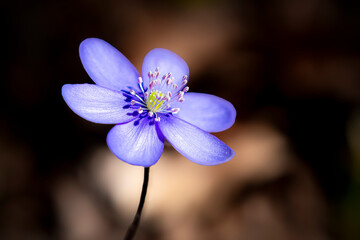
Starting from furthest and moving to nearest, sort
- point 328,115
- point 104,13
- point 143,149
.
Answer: point 104,13
point 328,115
point 143,149

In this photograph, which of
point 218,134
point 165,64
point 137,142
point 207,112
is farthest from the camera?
point 218,134

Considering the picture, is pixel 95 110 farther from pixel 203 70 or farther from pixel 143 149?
pixel 203 70

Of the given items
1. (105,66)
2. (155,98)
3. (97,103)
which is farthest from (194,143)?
(105,66)

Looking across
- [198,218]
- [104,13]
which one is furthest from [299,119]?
[104,13]

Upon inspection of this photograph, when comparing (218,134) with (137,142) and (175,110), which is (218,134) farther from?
(137,142)

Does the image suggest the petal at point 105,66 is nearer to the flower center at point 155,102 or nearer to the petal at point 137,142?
the flower center at point 155,102

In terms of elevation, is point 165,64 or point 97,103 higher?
point 165,64

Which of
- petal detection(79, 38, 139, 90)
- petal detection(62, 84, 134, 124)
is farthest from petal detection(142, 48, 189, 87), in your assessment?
petal detection(62, 84, 134, 124)
